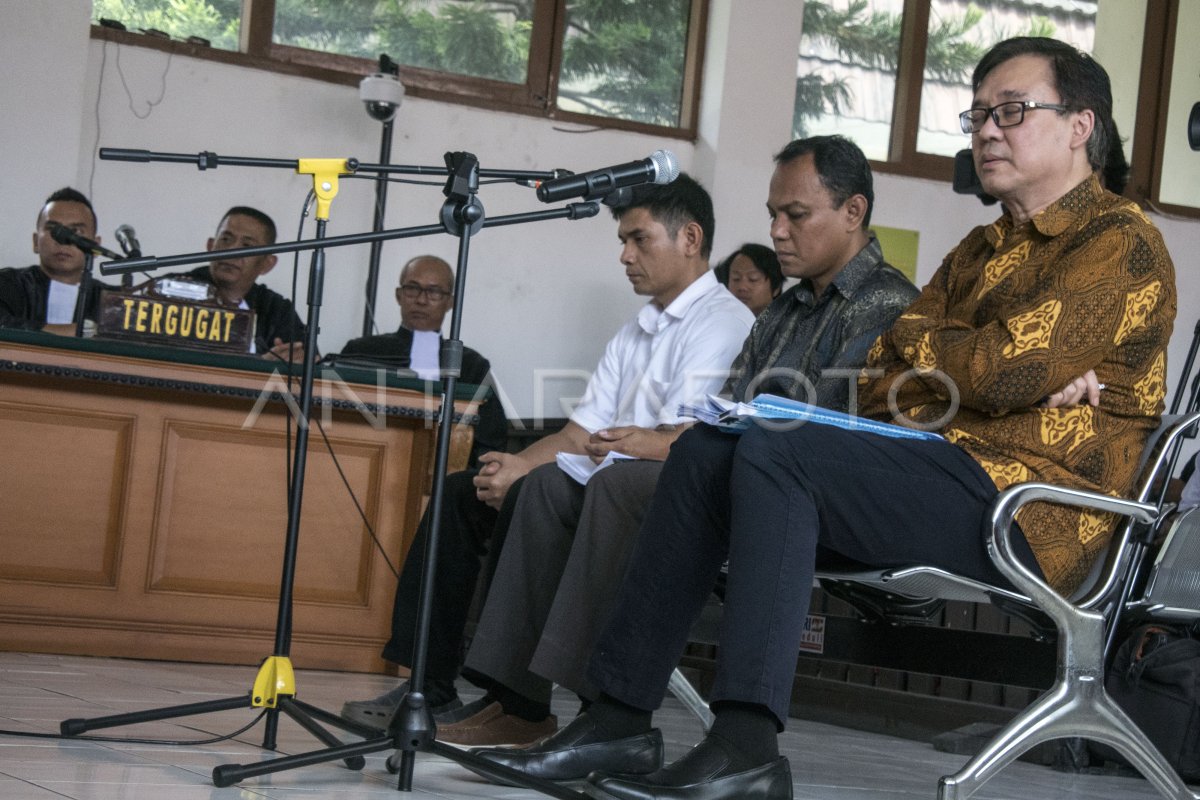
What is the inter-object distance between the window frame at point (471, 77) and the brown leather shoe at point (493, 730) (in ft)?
11.4

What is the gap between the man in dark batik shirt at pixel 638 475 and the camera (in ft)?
6.95

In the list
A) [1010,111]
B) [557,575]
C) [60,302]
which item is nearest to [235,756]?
[557,575]

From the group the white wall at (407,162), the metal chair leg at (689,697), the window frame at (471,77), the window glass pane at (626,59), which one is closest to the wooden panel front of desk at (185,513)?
the metal chair leg at (689,697)

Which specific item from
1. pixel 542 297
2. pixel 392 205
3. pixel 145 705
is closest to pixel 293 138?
pixel 392 205

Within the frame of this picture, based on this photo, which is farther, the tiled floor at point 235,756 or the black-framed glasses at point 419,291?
the black-framed glasses at point 419,291

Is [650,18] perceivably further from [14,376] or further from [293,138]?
[14,376]

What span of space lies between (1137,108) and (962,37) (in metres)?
0.78

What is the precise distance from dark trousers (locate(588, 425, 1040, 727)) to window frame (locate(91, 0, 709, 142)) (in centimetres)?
377

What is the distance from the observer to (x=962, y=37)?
5898 millimetres

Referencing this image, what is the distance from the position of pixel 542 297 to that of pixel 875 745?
2683mm

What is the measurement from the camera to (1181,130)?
589cm

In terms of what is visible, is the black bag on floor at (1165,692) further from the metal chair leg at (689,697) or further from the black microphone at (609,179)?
the black microphone at (609,179)

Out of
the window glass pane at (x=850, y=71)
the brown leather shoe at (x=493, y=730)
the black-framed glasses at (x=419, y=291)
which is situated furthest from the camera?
the window glass pane at (x=850, y=71)

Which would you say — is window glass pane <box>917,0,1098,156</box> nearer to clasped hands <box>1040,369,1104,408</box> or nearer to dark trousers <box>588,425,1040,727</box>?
clasped hands <box>1040,369,1104,408</box>
